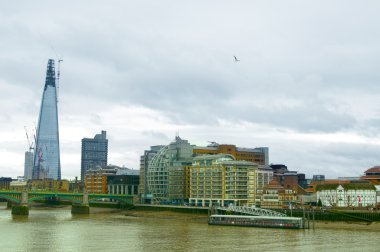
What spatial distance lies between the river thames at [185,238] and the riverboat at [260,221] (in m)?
4.45

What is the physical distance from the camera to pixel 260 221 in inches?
5231

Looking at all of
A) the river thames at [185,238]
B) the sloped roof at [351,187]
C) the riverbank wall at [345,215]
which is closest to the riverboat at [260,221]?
the river thames at [185,238]

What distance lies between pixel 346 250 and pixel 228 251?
17986 mm

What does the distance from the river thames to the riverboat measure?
4.45 metres

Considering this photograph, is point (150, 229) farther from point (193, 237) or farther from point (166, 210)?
point (166, 210)

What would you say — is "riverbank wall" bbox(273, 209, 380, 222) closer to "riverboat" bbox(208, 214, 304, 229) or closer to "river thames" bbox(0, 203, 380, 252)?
"river thames" bbox(0, 203, 380, 252)

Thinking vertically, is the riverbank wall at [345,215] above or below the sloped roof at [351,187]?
below

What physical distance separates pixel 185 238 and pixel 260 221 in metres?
32.2

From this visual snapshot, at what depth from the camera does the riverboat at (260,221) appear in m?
127

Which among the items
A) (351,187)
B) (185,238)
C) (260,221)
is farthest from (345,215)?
(185,238)

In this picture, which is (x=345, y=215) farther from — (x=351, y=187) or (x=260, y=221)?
(x=351, y=187)

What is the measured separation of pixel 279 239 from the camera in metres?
104

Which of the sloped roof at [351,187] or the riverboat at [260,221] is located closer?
the riverboat at [260,221]

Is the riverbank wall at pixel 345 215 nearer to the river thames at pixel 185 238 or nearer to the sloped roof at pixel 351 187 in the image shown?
the river thames at pixel 185 238
